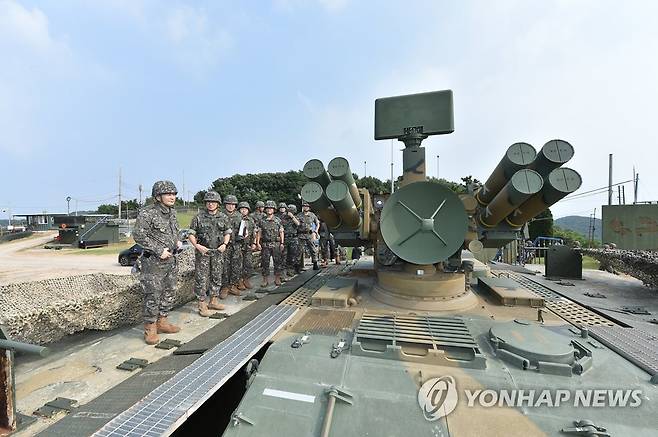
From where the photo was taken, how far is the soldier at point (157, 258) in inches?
164

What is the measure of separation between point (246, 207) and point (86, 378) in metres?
4.81

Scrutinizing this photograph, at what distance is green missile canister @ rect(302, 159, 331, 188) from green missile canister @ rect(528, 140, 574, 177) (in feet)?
8.29

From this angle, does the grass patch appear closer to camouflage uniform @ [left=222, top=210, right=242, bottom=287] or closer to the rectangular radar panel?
the rectangular radar panel

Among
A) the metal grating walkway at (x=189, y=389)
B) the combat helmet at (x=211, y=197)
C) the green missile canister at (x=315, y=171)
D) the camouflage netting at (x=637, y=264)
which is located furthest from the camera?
the camouflage netting at (x=637, y=264)

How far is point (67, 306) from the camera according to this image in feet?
12.5

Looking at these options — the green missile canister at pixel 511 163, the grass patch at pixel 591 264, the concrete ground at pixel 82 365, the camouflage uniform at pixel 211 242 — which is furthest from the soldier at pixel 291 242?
the grass patch at pixel 591 264

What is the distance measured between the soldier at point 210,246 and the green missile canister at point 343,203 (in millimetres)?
2234

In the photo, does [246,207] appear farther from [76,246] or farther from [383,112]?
[76,246]

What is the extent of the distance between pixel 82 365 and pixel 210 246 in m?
2.56

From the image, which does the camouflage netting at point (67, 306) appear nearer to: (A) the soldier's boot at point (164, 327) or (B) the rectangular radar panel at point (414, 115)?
(A) the soldier's boot at point (164, 327)

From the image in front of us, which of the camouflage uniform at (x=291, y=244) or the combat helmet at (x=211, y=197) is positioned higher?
the combat helmet at (x=211, y=197)

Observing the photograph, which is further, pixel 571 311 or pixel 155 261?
pixel 155 261

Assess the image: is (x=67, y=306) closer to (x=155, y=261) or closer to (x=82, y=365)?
(x=82, y=365)

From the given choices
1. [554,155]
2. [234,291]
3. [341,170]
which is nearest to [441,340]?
[341,170]
